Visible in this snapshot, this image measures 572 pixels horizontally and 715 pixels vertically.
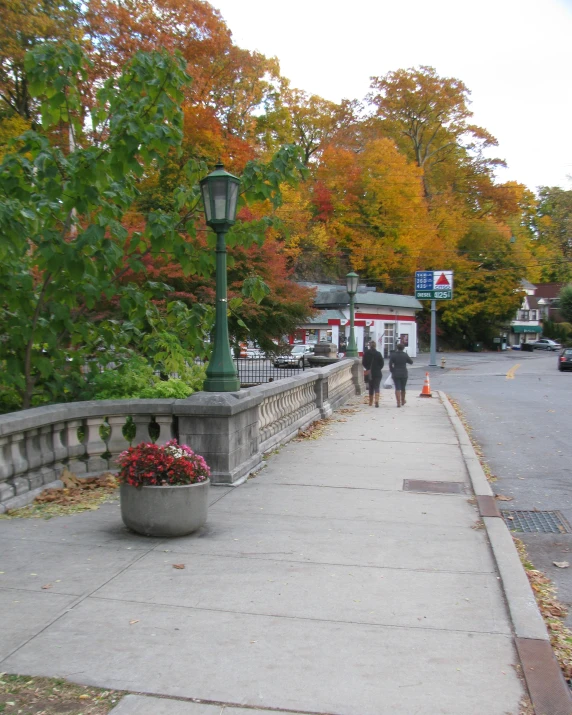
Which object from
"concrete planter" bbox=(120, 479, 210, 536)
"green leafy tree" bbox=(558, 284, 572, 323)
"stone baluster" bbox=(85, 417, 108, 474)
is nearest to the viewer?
"concrete planter" bbox=(120, 479, 210, 536)

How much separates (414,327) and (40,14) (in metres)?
43.4

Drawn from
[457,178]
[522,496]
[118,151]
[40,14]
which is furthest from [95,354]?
[457,178]

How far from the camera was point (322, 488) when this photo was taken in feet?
26.7

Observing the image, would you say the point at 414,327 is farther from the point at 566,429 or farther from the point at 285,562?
the point at 285,562

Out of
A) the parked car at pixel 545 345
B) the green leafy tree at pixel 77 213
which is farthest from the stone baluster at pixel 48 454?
the parked car at pixel 545 345

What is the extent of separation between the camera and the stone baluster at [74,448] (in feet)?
25.0

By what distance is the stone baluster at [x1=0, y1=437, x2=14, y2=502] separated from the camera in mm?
6395

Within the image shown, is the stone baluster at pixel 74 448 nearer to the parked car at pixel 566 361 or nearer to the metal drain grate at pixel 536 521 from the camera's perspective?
the metal drain grate at pixel 536 521

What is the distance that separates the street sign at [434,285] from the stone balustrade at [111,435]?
115 ft

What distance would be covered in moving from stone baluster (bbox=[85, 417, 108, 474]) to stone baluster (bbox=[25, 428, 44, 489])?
2.64ft

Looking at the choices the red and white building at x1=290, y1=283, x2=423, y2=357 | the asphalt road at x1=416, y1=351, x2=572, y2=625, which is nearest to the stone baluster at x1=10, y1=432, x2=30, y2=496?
the asphalt road at x1=416, y1=351, x2=572, y2=625

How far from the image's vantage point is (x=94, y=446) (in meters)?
7.90

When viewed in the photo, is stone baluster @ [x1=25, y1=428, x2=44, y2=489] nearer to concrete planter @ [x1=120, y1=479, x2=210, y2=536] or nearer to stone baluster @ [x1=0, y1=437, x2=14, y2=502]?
stone baluster @ [x1=0, y1=437, x2=14, y2=502]

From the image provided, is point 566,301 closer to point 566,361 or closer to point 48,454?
point 566,361
